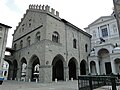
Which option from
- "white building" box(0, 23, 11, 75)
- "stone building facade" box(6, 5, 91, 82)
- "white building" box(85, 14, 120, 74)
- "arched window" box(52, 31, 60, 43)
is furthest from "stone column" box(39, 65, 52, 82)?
"white building" box(85, 14, 120, 74)

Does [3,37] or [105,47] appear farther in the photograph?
[105,47]

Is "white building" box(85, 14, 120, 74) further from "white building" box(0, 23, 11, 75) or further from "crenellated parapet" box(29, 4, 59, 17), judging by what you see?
"white building" box(0, 23, 11, 75)

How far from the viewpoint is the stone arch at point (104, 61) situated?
25141 mm

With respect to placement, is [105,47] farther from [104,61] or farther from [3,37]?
[3,37]

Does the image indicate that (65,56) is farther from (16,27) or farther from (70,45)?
(16,27)

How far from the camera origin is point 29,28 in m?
22.7

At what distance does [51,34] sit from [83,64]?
1365cm

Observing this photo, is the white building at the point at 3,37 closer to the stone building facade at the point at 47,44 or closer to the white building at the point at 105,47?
the stone building facade at the point at 47,44

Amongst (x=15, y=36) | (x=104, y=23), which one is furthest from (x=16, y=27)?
(x=104, y=23)

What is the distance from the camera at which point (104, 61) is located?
1016 inches

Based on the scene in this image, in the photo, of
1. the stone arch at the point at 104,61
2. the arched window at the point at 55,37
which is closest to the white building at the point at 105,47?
the stone arch at the point at 104,61

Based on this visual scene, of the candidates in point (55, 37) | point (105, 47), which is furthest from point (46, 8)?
point (105, 47)

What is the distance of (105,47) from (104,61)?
3698mm

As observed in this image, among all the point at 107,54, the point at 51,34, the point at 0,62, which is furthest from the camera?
the point at 107,54
